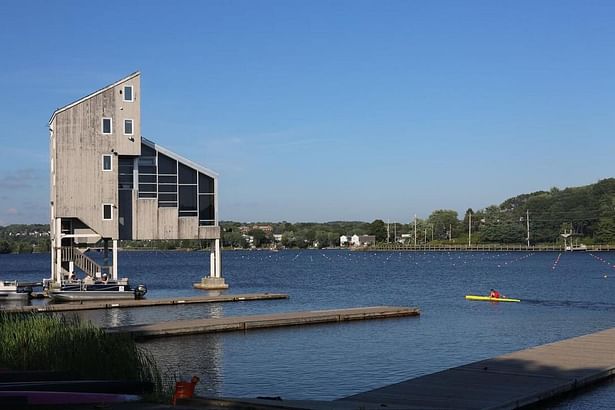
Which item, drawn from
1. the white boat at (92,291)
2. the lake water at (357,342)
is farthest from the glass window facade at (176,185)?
the white boat at (92,291)

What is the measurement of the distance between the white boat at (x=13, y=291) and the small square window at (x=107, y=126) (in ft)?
38.0

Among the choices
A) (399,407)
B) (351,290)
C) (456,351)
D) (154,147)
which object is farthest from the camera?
(351,290)

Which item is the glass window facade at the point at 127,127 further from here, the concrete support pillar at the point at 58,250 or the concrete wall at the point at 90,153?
the concrete support pillar at the point at 58,250

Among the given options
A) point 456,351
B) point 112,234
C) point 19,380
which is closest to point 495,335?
point 456,351

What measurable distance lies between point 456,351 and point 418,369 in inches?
197

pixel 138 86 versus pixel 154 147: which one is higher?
pixel 138 86

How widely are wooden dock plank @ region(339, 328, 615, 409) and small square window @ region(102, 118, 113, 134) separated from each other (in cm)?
3772

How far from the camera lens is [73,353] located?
67.7 feet

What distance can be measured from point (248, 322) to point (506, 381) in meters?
18.2

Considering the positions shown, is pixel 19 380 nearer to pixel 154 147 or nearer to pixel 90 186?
pixel 90 186

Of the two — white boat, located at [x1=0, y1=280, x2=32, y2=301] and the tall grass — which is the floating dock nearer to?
the tall grass

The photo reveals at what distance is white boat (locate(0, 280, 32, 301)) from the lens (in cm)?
5369

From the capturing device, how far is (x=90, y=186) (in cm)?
5744

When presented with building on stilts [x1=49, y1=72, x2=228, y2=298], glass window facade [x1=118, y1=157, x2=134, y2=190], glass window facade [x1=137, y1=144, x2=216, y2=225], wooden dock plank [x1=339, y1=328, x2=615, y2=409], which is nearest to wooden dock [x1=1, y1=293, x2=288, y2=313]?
building on stilts [x1=49, y1=72, x2=228, y2=298]
